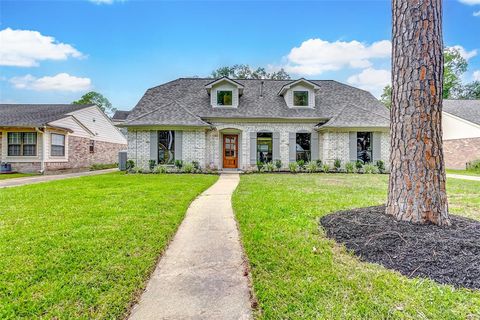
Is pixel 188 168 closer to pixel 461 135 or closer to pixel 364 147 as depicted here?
pixel 364 147

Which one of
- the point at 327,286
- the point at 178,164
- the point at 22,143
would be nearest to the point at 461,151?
the point at 178,164

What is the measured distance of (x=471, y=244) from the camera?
2.81 metres

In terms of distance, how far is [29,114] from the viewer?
16609 mm

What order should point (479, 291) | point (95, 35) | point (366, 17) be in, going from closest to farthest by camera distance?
1. point (479, 291)
2. point (366, 17)
3. point (95, 35)

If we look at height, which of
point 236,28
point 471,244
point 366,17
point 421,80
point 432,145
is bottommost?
point 471,244

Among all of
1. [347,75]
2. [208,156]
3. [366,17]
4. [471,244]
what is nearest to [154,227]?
[471,244]

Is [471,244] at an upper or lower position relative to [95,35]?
lower

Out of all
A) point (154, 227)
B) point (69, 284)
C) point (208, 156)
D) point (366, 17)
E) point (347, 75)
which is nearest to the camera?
point (69, 284)

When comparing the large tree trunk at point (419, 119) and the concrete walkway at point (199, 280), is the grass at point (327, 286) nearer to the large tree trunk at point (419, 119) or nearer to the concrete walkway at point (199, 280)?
the concrete walkway at point (199, 280)

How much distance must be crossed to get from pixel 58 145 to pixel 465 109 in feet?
103

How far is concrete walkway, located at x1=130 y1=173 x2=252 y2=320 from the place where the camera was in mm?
2008

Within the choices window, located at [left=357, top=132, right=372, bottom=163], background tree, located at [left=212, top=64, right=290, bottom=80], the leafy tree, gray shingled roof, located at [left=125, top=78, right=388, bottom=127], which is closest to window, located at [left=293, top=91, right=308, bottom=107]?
gray shingled roof, located at [left=125, top=78, right=388, bottom=127]

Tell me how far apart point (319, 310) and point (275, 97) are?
53.1 feet

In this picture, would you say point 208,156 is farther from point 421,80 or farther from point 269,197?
point 421,80
